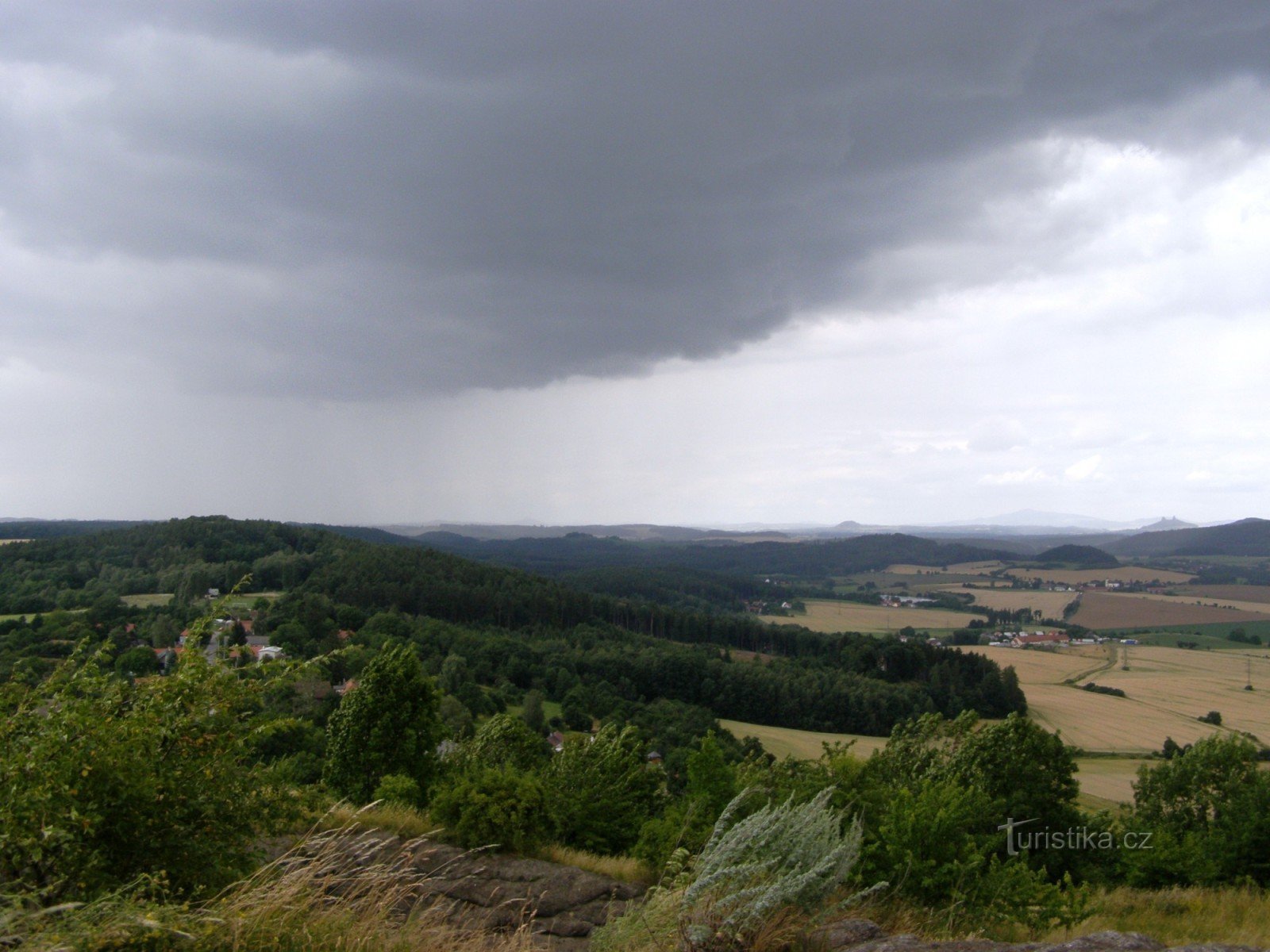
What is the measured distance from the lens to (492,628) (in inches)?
3782

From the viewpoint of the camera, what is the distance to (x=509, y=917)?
29.2ft

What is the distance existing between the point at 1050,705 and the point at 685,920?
66378mm

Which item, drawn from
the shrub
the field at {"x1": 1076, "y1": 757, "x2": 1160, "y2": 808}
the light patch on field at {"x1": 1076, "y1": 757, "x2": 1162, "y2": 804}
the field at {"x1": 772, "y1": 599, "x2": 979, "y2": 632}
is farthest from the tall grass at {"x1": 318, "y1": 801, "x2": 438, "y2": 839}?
the field at {"x1": 772, "y1": 599, "x2": 979, "y2": 632}

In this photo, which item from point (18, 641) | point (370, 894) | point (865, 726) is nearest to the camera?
point (370, 894)

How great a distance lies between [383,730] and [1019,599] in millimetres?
156300

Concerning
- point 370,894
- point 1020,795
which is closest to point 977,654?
point 1020,795

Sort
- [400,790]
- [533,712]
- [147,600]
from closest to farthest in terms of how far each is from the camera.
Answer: [400,790], [533,712], [147,600]

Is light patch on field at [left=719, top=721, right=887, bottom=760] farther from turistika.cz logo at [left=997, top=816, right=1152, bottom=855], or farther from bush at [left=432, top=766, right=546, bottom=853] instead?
bush at [left=432, top=766, right=546, bottom=853]

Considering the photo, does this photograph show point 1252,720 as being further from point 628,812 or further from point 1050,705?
point 628,812

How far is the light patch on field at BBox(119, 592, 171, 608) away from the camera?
245ft

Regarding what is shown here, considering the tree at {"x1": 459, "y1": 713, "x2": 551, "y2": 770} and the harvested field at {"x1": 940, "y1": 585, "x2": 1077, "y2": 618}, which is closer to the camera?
the tree at {"x1": 459, "y1": 713, "x2": 551, "y2": 770}

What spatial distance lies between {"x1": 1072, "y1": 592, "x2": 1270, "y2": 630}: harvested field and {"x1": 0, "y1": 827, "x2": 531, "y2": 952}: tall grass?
133 m

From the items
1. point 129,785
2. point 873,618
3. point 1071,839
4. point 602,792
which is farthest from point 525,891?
point 873,618

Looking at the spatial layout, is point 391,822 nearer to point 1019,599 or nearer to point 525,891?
point 525,891
